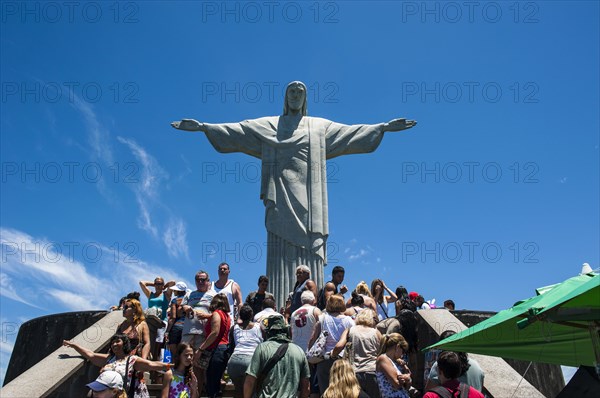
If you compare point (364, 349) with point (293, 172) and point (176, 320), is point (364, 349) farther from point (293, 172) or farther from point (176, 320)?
point (293, 172)

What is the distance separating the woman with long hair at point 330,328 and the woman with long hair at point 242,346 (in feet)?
2.27

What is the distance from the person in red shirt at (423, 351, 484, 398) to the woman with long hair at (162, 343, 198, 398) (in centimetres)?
284

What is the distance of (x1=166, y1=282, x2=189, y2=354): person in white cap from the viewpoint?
28.8 feet

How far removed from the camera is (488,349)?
587 cm

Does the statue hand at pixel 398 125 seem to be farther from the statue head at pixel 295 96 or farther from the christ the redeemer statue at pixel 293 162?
the statue head at pixel 295 96

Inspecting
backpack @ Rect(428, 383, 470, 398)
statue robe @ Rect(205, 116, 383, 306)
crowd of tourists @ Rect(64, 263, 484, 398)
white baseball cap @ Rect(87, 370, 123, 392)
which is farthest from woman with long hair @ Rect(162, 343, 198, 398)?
statue robe @ Rect(205, 116, 383, 306)

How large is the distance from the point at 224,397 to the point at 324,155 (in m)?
7.85

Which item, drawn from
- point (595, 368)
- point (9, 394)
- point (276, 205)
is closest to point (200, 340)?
point (9, 394)

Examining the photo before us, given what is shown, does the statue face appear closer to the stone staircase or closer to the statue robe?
the statue robe

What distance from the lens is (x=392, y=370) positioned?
6141 millimetres

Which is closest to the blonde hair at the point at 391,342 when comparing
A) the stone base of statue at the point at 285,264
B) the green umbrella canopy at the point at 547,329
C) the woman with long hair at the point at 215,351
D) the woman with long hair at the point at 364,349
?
the woman with long hair at the point at 364,349

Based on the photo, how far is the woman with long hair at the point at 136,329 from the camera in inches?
304

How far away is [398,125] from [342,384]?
34.3 ft

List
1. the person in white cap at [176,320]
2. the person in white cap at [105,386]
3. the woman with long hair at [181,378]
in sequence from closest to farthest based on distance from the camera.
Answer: the person in white cap at [105,386] < the woman with long hair at [181,378] < the person in white cap at [176,320]
